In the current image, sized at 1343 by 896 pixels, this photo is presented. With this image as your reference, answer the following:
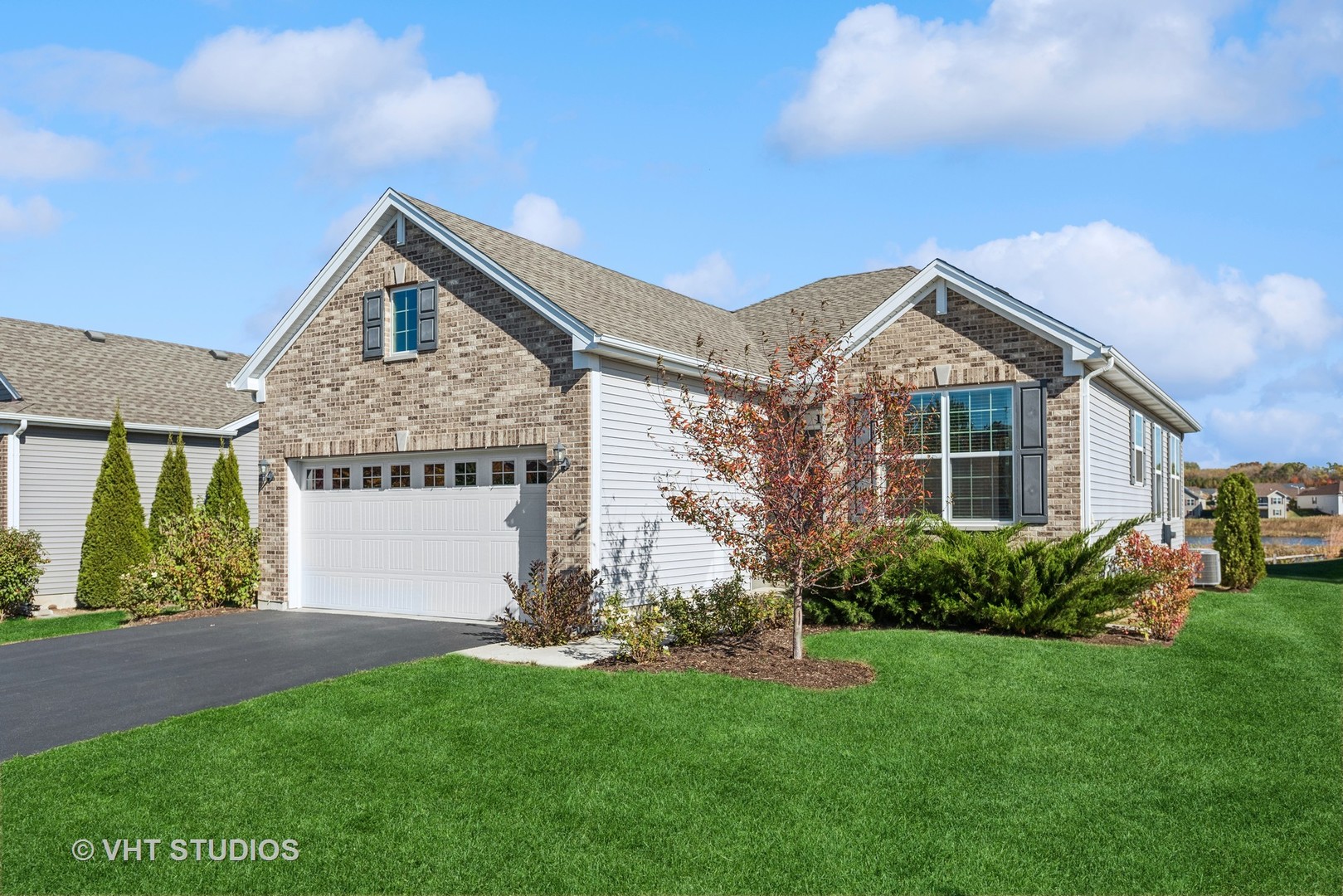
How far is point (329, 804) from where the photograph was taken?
20.6ft

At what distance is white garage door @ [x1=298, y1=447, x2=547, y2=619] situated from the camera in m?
14.1

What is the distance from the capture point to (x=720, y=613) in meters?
11.6

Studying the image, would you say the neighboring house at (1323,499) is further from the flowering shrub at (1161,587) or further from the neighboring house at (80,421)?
the neighboring house at (80,421)

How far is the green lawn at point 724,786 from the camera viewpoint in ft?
17.4

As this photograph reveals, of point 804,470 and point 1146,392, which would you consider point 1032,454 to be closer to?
point 1146,392

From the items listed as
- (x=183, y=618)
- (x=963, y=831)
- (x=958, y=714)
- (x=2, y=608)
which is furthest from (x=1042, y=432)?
(x=2, y=608)

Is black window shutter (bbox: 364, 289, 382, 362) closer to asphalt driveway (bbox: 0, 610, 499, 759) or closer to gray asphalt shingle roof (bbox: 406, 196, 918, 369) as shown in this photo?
gray asphalt shingle roof (bbox: 406, 196, 918, 369)

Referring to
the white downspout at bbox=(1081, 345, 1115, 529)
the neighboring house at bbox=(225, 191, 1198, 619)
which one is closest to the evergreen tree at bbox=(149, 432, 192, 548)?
the neighboring house at bbox=(225, 191, 1198, 619)

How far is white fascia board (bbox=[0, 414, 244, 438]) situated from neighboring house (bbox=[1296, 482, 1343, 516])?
288 ft

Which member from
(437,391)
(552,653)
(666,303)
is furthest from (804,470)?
(666,303)

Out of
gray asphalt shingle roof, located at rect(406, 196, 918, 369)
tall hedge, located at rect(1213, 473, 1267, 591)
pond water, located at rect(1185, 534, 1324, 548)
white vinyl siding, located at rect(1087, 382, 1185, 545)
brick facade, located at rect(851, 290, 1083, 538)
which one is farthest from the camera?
pond water, located at rect(1185, 534, 1324, 548)

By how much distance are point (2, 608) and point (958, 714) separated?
57.8ft

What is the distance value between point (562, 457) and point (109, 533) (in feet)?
37.1

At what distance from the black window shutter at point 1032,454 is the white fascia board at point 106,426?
1665 centimetres
